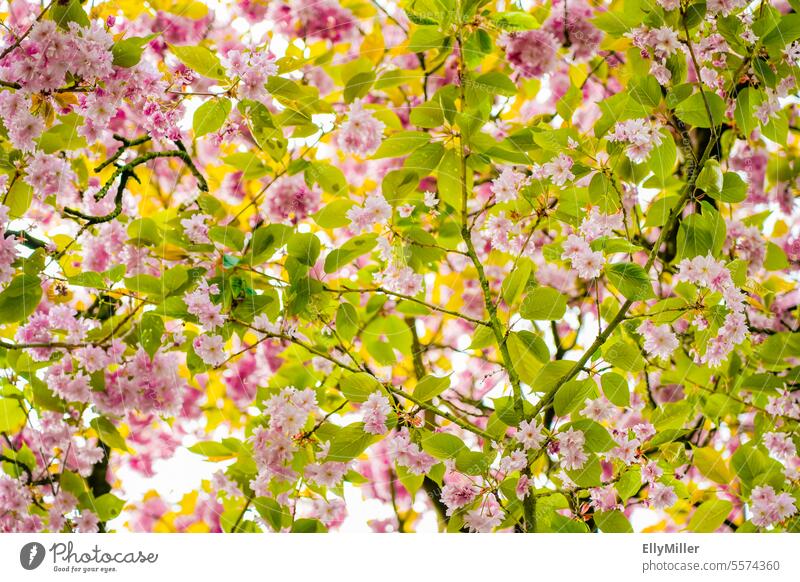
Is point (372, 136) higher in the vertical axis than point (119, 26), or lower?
lower

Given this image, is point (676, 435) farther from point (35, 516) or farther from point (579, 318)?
point (35, 516)

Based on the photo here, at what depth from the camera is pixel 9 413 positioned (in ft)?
2.49

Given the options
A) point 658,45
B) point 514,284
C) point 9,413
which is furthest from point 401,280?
point 9,413

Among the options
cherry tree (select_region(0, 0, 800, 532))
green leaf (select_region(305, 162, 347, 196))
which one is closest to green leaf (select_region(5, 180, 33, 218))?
cherry tree (select_region(0, 0, 800, 532))

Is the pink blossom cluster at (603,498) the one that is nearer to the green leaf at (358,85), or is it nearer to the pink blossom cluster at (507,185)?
the pink blossom cluster at (507,185)

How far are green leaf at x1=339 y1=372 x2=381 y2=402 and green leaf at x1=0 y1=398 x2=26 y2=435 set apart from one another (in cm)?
36

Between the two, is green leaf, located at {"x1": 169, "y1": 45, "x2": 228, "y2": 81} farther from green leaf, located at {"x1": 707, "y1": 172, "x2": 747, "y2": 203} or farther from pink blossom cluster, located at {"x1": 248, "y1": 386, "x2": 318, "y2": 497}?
green leaf, located at {"x1": 707, "y1": 172, "x2": 747, "y2": 203}

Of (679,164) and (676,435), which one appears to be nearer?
(676,435)

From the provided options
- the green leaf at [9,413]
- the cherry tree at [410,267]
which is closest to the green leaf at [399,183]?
the cherry tree at [410,267]

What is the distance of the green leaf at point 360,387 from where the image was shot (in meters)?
0.64
